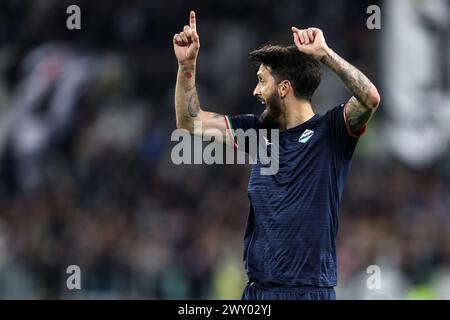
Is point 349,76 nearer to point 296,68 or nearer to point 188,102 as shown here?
point 296,68

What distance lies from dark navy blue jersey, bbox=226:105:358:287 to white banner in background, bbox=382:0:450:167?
28.3 ft

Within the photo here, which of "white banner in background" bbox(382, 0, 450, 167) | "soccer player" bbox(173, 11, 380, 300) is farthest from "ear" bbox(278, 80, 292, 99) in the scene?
"white banner in background" bbox(382, 0, 450, 167)

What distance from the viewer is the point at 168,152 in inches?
634

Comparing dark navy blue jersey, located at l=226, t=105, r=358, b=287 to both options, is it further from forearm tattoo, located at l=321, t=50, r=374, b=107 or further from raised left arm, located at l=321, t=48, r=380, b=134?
forearm tattoo, located at l=321, t=50, r=374, b=107

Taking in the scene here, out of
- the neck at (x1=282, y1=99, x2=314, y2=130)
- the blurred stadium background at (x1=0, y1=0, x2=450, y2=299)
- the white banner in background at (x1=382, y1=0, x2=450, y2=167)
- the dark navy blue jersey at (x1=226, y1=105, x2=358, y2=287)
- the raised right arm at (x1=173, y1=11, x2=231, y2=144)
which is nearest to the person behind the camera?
the dark navy blue jersey at (x1=226, y1=105, x2=358, y2=287)

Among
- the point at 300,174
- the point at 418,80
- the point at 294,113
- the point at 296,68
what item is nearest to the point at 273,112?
the point at 294,113

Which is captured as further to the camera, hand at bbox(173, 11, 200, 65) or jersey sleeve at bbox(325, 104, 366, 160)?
hand at bbox(173, 11, 200, 65)

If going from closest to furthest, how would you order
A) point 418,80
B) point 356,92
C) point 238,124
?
point 356,92, point 238,124, point 418,80

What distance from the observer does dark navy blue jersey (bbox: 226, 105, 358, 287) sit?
20.9 feet

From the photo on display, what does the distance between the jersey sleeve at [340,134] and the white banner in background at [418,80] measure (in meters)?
8.60

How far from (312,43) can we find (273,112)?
613 mm

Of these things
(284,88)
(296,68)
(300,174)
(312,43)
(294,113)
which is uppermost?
(312,43)

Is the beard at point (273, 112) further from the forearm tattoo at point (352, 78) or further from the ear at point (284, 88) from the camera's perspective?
the forearm tattoo at point (352, 78)
